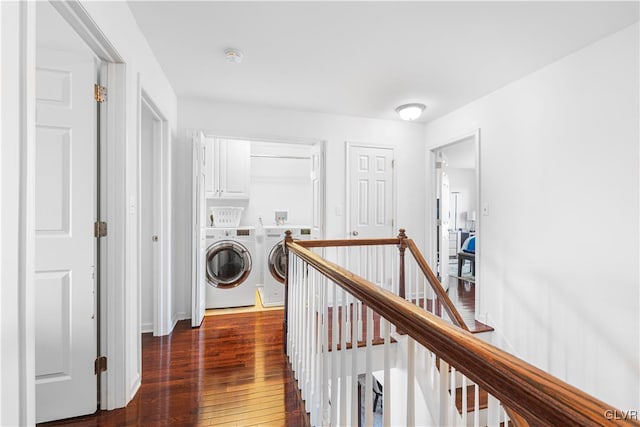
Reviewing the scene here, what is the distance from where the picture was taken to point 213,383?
83.3 inches

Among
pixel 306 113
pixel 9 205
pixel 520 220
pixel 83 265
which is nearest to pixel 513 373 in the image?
pixel 9 205

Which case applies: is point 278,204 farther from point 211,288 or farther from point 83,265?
point 83,265

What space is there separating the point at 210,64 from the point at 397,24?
1.52m

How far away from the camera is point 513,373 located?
0.49 meters

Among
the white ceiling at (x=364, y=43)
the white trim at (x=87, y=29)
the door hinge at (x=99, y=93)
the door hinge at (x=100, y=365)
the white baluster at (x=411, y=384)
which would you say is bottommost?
the door hinge at (x=100, y=365)

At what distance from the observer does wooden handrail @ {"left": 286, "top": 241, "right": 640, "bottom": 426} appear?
404mm

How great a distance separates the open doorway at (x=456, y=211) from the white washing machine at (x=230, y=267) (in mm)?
2464

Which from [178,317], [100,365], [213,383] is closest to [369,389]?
[213,383]

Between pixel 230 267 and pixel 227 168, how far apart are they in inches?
55.9

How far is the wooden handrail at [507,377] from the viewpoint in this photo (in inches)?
15.9

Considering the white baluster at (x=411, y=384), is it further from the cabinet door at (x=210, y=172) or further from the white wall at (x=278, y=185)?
the white wall at (x=278, y=185)

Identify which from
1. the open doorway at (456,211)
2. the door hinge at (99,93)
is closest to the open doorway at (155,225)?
the door hinge at (99,93)

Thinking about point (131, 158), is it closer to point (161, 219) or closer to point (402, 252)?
point (161, 219)

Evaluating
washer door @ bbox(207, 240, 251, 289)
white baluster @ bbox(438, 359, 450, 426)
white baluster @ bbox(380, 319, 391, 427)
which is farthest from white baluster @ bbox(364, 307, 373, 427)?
washer door @ bbox(207, 240, 251, 289)
